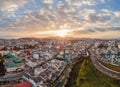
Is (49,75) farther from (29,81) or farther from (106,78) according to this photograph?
(106,78)

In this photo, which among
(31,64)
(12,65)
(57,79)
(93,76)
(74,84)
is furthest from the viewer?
(31,64)

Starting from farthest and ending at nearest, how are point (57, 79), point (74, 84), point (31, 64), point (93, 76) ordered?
point (31, 64), point (93, 76), point (57, 79), point (74, 84)

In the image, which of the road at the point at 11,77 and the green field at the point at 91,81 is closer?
the green field at the point at 91,81

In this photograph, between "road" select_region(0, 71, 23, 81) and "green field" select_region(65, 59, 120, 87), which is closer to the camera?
"green field" select_region(65, 59, 120, 87)

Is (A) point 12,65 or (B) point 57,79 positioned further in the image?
(A) point 12,65

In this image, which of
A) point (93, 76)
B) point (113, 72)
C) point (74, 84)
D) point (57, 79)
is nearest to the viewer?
point (74, 84)

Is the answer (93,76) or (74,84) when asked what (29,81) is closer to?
(74,84)

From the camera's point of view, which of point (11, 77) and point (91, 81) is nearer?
point (91, 81)

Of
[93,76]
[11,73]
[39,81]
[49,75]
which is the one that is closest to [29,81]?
[39,81]

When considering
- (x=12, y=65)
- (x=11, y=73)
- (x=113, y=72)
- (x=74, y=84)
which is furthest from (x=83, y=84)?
(x=12, y=65)
